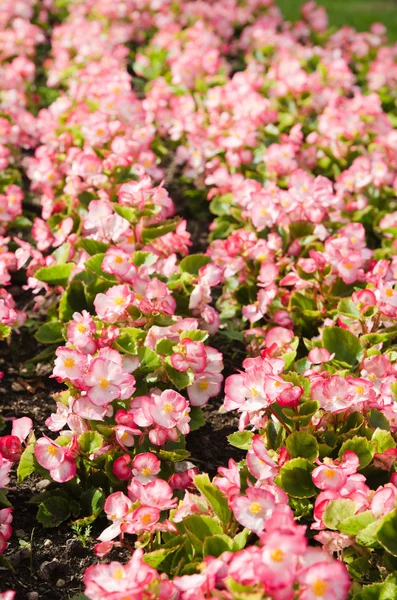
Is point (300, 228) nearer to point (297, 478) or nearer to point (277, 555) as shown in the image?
point (297, 478)

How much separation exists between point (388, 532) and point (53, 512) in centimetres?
92

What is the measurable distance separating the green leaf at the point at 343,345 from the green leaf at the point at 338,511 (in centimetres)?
68

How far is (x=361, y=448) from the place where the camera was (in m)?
1.98

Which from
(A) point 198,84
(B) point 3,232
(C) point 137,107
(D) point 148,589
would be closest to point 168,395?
(D) point 148,589

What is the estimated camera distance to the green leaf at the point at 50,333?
2654 mm

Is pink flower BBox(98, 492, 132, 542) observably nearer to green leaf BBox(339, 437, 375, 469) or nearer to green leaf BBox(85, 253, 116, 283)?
green leaf BBox(339, 437, 375, 469)

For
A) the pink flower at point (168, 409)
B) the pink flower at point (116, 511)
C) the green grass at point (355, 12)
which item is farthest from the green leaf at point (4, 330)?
the green grass at point (355, 12)

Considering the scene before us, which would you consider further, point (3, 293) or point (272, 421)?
point (3, 293)

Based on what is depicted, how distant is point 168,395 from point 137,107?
2.03m

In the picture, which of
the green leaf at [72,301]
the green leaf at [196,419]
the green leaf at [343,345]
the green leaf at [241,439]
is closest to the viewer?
the green leaf at [241,439]

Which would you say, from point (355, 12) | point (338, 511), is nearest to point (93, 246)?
point (338, 511)

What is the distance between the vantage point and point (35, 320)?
121 inches

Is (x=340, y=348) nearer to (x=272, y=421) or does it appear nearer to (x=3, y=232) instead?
(x=272, y=421)

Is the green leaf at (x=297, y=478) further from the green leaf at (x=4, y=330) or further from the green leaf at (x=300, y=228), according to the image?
the green leaf at (x=300, y=228)
